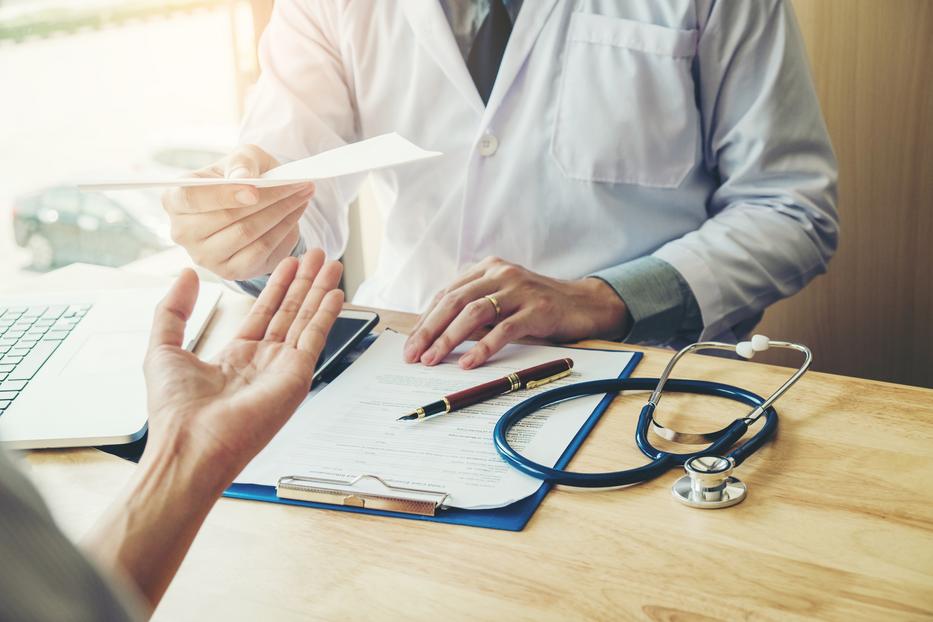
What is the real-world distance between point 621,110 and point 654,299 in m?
0.31

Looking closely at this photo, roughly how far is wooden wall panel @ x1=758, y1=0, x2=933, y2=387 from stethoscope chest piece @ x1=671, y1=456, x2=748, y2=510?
105cm

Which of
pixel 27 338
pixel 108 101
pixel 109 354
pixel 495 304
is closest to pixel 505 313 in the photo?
pixel 495 304

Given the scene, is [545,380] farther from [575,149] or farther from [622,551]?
[575,149]

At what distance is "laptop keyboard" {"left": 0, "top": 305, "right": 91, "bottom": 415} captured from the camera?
36.7 inches

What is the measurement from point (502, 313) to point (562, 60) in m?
0.47

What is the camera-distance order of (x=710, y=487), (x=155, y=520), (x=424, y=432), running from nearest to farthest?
(x=155, y=520) < (x=710, y=487) < (x=424, y=432)

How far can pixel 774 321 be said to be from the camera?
1.69m

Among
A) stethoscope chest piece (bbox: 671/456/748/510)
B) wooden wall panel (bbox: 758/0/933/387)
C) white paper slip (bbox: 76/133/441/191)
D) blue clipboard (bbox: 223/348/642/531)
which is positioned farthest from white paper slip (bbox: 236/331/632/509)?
wooden wall panel (bbox: 758/0/933/387)

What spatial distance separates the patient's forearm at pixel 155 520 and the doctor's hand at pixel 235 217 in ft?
1.60

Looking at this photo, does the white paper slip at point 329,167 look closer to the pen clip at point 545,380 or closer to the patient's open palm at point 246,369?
the patient's open palm at point 246,369

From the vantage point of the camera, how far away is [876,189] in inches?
60.1

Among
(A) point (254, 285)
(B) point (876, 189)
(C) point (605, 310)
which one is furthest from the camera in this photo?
(B) point (876, 189)

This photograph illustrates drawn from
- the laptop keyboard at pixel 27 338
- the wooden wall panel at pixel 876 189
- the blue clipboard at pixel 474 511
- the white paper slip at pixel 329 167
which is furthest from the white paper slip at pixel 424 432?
the wooden wall panel at pixel 876 189

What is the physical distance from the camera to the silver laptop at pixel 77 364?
2.70 ft
